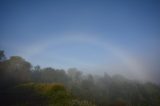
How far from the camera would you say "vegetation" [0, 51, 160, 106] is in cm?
3074

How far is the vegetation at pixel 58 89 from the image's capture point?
101 ft

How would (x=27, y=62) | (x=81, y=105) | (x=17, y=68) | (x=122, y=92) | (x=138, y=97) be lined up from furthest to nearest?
(x=122, y=92), (x=138, y=97), (x=27, y=62), (x=17, y=68), (x=81, y=105)

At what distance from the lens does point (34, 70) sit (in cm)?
9156

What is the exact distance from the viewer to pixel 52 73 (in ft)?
288

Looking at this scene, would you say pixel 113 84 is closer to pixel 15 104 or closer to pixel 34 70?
pixel 34 70

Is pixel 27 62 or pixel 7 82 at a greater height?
pixel 27 62

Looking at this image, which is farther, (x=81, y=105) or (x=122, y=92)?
(x=122, y=92)

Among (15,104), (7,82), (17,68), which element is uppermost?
(17,68)

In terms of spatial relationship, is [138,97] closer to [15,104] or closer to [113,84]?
[113,84]

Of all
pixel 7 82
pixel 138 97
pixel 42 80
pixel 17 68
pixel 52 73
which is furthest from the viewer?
pixel 138 97

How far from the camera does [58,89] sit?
38.4 m

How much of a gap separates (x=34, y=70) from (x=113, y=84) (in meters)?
54.6

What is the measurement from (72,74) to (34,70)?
28.2 meters

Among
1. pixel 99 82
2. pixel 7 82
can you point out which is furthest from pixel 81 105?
pixel 99 82
